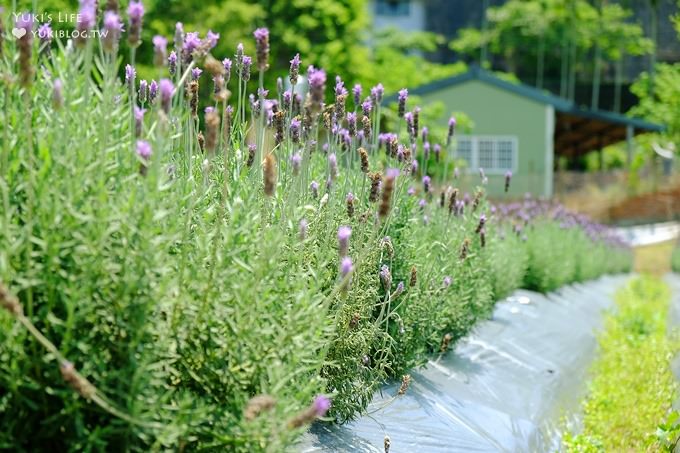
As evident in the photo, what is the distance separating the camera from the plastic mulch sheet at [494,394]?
14.7 ft

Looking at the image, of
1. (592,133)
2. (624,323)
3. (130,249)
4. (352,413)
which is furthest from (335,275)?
(592,133)

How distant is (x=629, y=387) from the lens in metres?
7.66

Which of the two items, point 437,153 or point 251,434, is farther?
point 437,153

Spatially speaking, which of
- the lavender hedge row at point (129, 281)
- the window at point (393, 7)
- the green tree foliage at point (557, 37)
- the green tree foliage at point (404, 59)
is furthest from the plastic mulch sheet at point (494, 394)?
the window at point (393, 7)

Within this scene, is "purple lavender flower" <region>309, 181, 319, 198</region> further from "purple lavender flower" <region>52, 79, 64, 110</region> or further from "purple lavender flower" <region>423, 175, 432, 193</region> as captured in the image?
"purple lavender flower" <region>52, 79, 64, 110</region>

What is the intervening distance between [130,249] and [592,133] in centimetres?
3583

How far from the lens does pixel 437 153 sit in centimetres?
600

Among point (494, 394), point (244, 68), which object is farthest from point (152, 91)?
point (494, 394)

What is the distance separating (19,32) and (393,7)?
49589 millimetres

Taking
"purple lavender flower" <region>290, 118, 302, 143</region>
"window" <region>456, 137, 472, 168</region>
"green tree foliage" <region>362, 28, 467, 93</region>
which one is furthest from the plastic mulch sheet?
"green tree foliage" <region>362, 28, 467, 93</region>

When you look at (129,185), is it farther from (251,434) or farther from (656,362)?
(656,362)

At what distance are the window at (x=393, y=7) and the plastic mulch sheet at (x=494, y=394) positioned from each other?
4168 centimetres

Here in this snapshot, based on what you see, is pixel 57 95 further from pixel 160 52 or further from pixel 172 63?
pixel 172 63

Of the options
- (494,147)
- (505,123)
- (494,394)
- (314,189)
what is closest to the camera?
(314,189)
